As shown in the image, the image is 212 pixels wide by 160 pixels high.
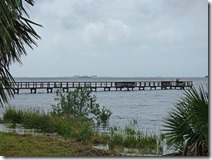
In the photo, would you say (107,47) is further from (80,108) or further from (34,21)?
(80,108)

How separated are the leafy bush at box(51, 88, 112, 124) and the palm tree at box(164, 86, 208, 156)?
493cm

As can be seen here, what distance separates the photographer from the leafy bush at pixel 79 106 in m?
7.78

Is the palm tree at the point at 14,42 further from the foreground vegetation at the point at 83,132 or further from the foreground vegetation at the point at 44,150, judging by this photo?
the foreground vegetation at the point at 83,132

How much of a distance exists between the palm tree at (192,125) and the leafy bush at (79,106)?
4925 millimetres

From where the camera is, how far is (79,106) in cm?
778

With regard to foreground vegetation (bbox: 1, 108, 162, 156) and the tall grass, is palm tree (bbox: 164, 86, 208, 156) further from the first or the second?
the tall grass

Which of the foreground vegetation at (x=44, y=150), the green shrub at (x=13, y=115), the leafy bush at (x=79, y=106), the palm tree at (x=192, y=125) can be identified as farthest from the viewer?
the green shrub at (x=13, y=115)

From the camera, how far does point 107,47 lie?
372 cm

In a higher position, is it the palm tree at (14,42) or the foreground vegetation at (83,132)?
the palm tree at (14,42)

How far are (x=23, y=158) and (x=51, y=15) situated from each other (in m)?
1.23

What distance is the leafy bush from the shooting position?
306 inches

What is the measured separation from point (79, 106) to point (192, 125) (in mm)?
5197

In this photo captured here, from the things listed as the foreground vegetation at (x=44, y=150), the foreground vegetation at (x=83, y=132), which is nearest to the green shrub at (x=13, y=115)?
the foreground vegetation at (x=83, y=132)

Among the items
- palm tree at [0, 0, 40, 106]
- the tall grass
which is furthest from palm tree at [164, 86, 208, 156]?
the tall grass
